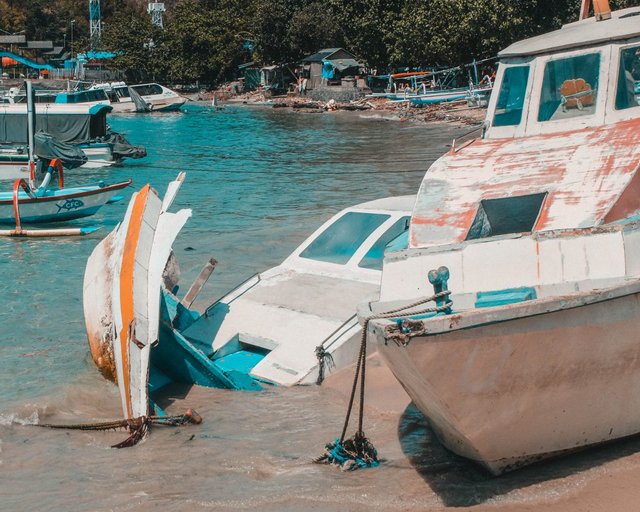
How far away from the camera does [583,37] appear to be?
9305 mm

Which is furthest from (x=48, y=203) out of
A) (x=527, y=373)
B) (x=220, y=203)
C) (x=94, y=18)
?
(x=94, y=18)

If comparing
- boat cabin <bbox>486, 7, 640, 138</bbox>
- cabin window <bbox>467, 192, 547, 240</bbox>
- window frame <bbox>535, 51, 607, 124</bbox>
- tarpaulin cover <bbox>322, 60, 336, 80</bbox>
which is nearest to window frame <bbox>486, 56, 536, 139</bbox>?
boat cabin <bbox>486, 7, 640, 138</bbox>

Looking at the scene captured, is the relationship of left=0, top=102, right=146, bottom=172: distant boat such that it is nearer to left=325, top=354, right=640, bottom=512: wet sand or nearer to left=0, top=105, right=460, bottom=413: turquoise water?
left=0, top=105, right=460, bottom=413: turquoise water

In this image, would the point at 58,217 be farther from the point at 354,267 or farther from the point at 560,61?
the point at 560,61

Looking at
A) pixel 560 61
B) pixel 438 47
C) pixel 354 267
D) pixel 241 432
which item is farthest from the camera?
pixel 438 47

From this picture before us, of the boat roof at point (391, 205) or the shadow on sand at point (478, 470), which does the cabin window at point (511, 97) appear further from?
the shadow on sand at point (478, 470)

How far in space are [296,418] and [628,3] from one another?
43.2m

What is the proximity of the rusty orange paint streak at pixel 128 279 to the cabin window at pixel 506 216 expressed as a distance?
3234 millimetres

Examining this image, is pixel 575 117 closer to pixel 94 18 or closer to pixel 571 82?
pixel 571 82

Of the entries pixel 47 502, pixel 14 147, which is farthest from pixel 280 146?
pixel 47 502

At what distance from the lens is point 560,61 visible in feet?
30.7

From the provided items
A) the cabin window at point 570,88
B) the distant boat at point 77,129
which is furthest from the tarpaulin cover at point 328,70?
the cabin window at point 570,88

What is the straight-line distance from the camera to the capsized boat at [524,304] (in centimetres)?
626

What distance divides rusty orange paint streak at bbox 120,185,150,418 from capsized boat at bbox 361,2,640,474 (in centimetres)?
253
